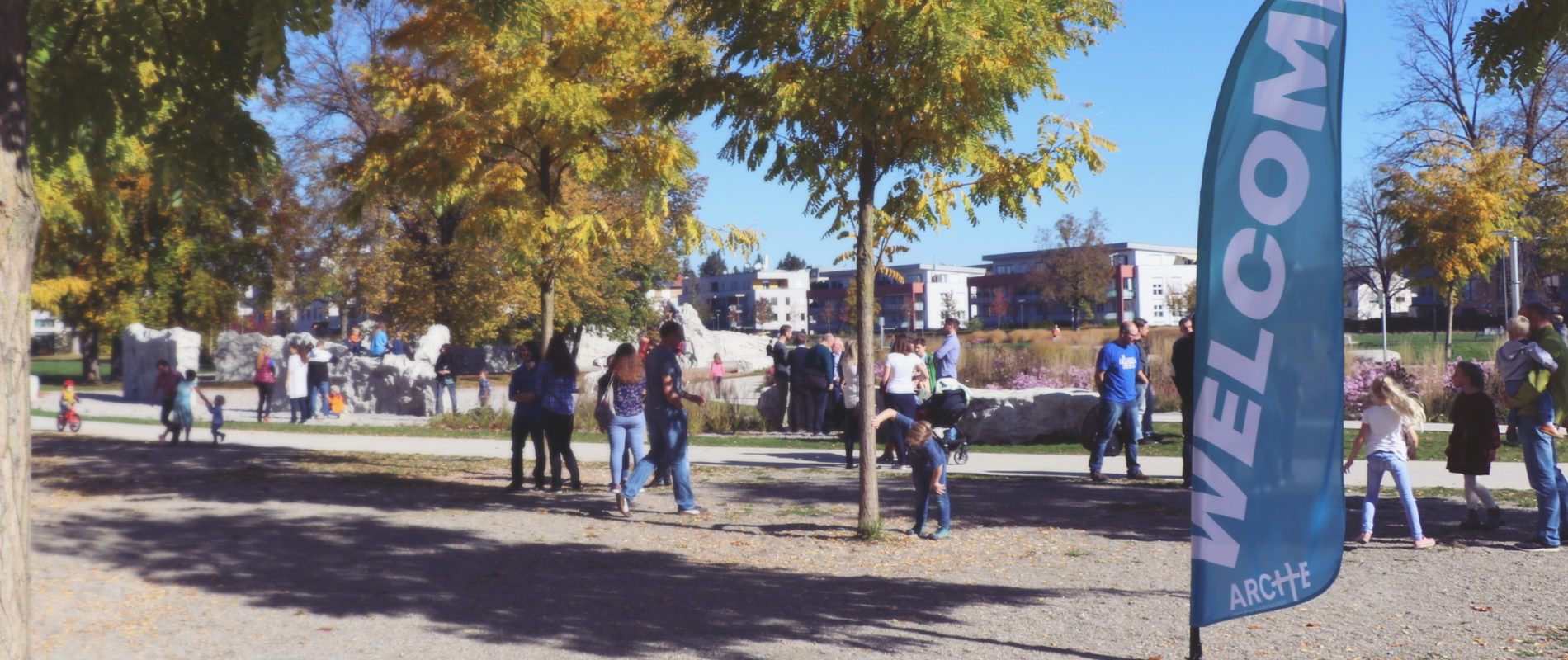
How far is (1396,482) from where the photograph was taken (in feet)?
25.7

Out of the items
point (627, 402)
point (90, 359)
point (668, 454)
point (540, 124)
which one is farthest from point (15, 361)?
point (90, 359)

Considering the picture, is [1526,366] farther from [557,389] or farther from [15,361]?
[15,361]

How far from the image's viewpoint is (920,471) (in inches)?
331

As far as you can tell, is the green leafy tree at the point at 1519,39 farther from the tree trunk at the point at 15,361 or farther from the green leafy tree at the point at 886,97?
the tree trunk at the point at 15,361

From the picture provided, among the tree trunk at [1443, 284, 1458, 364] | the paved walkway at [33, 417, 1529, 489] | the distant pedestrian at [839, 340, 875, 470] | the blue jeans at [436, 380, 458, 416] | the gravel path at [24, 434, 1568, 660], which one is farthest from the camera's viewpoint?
the blue jeans at [436, 380, 458, 416]

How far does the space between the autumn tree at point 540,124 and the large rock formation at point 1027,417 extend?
18.9 feet

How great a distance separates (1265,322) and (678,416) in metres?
6.20

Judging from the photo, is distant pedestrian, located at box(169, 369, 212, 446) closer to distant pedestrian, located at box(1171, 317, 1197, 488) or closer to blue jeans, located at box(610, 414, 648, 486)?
blue jeans, located at box(610, 414, 648, 486)

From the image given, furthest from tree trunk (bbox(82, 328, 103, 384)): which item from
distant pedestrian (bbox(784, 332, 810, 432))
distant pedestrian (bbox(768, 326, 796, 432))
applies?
distant pedestrian (bbox(784, 332, 810, 432))

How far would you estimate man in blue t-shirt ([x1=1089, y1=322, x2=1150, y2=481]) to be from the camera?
11617mm

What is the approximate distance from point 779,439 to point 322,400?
1211cm

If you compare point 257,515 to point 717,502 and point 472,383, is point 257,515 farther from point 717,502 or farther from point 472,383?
point 472,383

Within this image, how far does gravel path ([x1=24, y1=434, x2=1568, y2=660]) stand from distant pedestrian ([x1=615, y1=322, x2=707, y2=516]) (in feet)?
0.98

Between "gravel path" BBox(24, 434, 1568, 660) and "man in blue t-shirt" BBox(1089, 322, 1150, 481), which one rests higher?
"man in blue t-shirt" BBox(1089, 322, 1150, 481)
